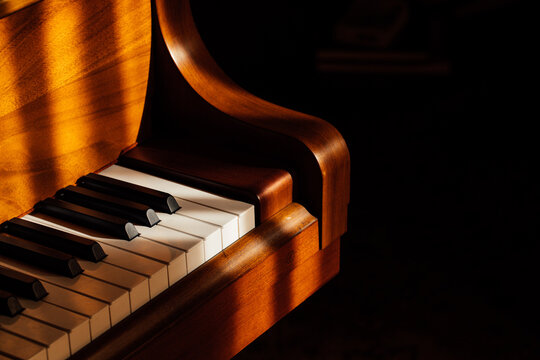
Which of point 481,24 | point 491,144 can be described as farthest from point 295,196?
point 481,24

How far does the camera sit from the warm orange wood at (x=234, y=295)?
1.12 meters

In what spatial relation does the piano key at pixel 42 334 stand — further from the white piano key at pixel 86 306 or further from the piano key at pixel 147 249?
the piano key at pixel 147 249

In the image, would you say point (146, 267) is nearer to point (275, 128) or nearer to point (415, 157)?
point (275, 128)

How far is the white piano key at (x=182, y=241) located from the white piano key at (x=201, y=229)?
0.03 feet

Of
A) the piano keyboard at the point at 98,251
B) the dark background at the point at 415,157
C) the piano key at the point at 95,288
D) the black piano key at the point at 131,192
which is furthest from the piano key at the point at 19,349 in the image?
the dark background at the point at 415,157

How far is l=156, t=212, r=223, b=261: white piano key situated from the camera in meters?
1.25

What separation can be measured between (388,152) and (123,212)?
7.10ft

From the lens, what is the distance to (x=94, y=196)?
133 centimetres

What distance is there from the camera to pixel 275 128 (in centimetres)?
145

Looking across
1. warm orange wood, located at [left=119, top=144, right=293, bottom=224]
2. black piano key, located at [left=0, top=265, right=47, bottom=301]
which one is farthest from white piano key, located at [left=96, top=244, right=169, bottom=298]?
warm orange wood, located at [left=119, top=144, right=293, bottom=224]

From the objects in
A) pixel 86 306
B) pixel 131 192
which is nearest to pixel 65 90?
pixel 131 192

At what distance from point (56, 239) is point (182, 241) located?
19 centimetres

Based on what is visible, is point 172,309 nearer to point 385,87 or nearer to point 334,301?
point 334,301

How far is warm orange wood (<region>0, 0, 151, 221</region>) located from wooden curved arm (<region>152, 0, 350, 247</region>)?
0.22ft
